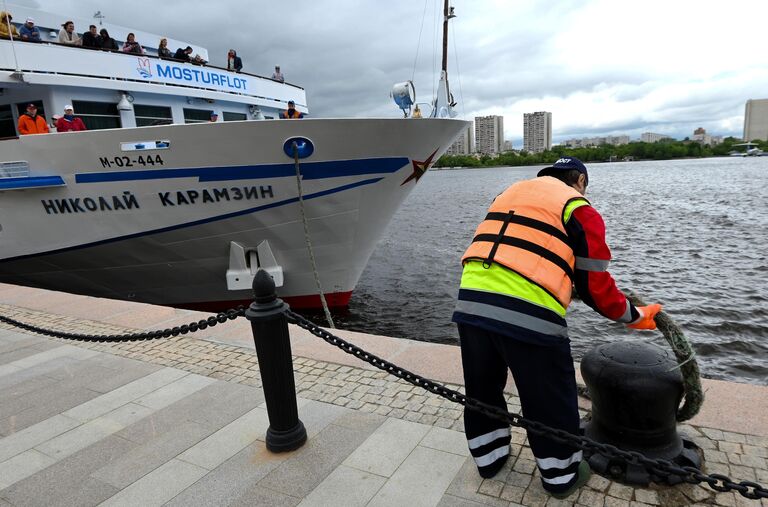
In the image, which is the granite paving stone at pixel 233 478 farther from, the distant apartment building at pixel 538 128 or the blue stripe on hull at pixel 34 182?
the distant apartment building at pixel 538 128

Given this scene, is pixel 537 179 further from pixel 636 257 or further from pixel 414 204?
pixel 414 204

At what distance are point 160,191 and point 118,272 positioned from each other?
2.02 m

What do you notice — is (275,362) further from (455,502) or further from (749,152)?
(749,152)

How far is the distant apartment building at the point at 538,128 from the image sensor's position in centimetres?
15950

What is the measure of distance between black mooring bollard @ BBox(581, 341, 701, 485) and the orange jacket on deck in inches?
312

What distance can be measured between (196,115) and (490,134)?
124m

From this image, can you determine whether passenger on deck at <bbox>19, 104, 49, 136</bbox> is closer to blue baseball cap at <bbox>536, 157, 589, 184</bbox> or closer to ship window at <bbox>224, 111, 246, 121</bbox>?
ship window at <bbox>224, 111, 246, 121</bbox>

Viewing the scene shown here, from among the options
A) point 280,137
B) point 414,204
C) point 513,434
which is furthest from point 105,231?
point 414,204

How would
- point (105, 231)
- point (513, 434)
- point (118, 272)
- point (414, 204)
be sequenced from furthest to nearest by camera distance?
point (414, 204), point (118, 272), point (105, 231), point (513, 434)

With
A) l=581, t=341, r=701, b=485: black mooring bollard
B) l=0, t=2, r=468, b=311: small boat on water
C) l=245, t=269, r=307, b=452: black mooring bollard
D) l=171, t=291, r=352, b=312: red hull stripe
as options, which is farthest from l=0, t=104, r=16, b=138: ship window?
l=581, t=341, r=701, b=485: black mooring bollard

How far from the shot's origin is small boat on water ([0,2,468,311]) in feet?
23.2

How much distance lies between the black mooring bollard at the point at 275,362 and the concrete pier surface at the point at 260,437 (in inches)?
4.5

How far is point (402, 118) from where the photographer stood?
745cm

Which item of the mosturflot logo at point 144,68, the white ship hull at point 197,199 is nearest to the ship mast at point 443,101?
the white ship hull at point 197,199
